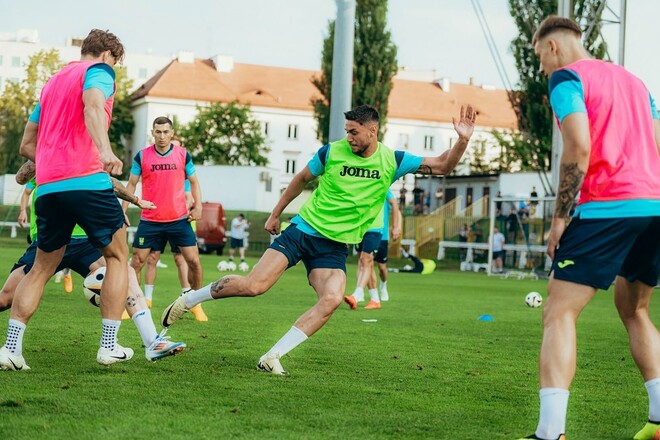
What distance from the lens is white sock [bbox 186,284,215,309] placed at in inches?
298

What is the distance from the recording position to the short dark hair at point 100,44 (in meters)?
6.68

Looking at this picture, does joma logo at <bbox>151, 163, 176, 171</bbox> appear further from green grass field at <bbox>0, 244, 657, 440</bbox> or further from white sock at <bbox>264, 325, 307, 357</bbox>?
white sock at <bbox>264, 325, 307, 357</bbox>

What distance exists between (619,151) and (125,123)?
259 feet

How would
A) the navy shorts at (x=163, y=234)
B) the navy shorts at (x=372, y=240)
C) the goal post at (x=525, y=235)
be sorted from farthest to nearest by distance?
the goal post at (x=525, y=235), the navy shorts at (x=372, y=240), the navy shorts at (x=163, y=234)

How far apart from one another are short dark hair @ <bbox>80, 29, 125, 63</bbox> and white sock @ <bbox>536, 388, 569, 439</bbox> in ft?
12.6

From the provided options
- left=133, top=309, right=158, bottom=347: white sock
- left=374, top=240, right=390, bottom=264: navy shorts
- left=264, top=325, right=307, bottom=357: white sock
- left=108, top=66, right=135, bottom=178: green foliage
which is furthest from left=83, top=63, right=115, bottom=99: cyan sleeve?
left=108, top=66, right=135, bottom=178: green foliage

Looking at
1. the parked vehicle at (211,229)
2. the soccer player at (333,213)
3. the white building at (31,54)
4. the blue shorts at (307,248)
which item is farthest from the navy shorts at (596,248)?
the white building at (31,54)

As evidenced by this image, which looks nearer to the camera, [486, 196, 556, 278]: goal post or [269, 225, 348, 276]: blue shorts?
[269, 225, 348, 276]: blue shorts

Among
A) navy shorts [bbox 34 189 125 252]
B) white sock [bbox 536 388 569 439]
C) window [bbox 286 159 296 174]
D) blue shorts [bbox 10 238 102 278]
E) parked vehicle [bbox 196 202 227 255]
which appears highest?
window [bbox 286 159 296 174]

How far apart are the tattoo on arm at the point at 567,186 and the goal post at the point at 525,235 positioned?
994 inches

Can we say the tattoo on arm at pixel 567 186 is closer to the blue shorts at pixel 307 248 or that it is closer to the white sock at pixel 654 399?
the white sock at pixel 654 399

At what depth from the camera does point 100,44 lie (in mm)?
6684

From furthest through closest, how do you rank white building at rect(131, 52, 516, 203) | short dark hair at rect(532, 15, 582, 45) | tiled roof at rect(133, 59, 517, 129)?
tiled roof at rect(133, 59, 517, 129) → white building at rect(131, 52, 516, 203) → short dark hair at rect(532, 15, 582, 45)

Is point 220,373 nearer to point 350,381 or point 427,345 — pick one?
point 350,381
